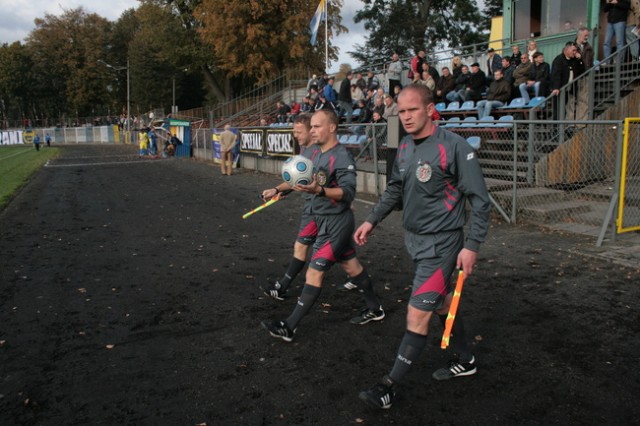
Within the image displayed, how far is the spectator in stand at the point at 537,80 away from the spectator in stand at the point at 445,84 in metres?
2.75

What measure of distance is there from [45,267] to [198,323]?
3234 millimetres

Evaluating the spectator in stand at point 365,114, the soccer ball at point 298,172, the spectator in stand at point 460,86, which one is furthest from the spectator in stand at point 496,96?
the soccer ball at point 298,172

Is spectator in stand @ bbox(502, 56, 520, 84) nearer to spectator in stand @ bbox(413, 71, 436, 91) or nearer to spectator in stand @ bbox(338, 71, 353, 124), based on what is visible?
spectator in stand @ bbox(413, 71, 436, 91)

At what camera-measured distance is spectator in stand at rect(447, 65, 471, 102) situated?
1477cm

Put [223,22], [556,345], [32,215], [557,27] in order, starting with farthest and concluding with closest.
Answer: [223,22] → [557,27] → [32,215] → [556,345]

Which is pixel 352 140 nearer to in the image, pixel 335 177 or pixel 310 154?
pixel 310 154

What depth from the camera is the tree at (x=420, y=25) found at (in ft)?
149

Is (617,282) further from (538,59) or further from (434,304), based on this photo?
(538,59)

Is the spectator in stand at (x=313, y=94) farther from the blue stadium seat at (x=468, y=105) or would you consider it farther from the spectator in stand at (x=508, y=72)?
the spectator in stand at (x=508, y=72)

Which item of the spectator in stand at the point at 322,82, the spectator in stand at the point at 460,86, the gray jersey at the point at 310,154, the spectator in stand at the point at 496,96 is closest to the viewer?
the gray jersey at the point at 310,154

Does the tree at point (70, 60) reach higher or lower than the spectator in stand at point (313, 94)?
higher

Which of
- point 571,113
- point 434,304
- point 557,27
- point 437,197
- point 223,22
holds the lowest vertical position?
point 434,304

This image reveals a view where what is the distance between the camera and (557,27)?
15.6 metres

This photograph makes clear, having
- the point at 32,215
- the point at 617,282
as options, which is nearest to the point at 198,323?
the point at 617,282
